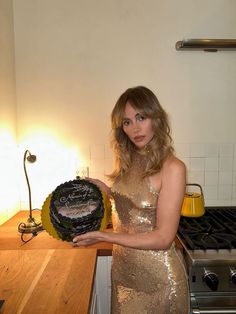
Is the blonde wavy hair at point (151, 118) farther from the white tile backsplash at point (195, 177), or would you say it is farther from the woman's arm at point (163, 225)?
the white tile backsplash at point (195, 177)

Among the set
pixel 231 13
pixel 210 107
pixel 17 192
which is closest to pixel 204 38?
pixel 231 13

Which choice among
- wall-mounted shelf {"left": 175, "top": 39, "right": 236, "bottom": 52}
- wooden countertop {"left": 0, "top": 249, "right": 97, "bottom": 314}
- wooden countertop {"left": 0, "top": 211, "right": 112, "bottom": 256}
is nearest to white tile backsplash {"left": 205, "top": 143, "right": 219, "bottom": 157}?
wall-mounted shelf {"left": 175, "top": 39, "right": 236, "bottom": 52}

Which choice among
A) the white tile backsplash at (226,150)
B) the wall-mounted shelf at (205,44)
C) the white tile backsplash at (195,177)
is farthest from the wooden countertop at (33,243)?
the wall-mounted shelf at (205,44)

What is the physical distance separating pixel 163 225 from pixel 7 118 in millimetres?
1187

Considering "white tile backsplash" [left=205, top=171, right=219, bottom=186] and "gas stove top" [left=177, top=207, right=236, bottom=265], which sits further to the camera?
"white tile backsplash" [left=205, top=171, right=219, bottom=186]

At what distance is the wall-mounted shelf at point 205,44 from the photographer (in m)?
1.67

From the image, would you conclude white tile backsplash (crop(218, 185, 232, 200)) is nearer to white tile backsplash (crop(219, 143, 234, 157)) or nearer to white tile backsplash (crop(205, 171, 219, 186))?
white tile backsplash (crop(205, 171, 219, 186))

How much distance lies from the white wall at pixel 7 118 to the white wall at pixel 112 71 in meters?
0.07

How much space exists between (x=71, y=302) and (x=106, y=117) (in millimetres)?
1240

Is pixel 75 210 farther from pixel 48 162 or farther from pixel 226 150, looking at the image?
pixel 226 150

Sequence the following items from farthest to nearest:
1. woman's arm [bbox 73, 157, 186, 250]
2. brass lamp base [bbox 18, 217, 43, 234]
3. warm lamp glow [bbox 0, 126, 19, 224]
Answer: warm lamp glow [bbox 0, 126, 19, 224] < brass lamp base [bbox 18, 217, 43, 234] < woman's arm [bbox 73, 157, 186, 250]

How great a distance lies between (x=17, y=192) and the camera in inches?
72.2

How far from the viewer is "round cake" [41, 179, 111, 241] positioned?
964mm

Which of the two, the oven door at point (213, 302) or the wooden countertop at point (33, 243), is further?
the wooden countertop at point (33, 243)
